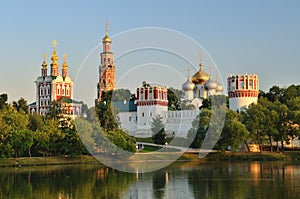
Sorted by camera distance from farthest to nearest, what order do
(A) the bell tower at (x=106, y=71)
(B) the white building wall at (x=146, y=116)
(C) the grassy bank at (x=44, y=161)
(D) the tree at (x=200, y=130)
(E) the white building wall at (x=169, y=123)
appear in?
(A) the bell tower at (x=106, y=71)
(B) the white building wall at (x=146, y=116)
(E) the white building wall at (x=169, y=123)
(D) the tree at (x=200, y=130)
(C) the grassy bank at (x=44, y=161)

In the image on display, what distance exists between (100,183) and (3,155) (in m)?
14.6

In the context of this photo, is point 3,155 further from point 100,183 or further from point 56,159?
point 100,183

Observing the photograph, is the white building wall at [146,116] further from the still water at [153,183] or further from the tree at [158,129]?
the still water at [153,183]

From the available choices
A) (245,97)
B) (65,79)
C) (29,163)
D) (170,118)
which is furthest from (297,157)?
(65,79)

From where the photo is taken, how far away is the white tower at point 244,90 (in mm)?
64625

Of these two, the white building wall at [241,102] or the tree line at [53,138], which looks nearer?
the tree line at [53,138]

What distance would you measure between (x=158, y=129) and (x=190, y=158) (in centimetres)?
1297

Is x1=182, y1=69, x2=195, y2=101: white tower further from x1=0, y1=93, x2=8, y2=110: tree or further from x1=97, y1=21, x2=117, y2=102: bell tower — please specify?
x1=0, y1=93, x2=8, y2=110: tree

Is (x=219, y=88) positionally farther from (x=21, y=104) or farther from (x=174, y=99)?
(x=21, y=104)

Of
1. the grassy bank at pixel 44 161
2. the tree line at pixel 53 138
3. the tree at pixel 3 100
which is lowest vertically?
the grassy bank at pixel 44 161

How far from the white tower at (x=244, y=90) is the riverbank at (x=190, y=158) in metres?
11.6

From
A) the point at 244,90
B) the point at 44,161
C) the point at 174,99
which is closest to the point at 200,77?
the point at 174,99

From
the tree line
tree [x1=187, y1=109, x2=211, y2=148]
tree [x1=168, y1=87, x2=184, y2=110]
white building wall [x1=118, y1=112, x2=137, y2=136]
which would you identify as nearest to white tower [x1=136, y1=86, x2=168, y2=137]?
white building wall [x1=118, y1=112, x2=137, y2=136]

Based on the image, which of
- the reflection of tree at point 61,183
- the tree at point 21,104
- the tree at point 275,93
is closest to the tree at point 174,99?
the tree at point 275,93
